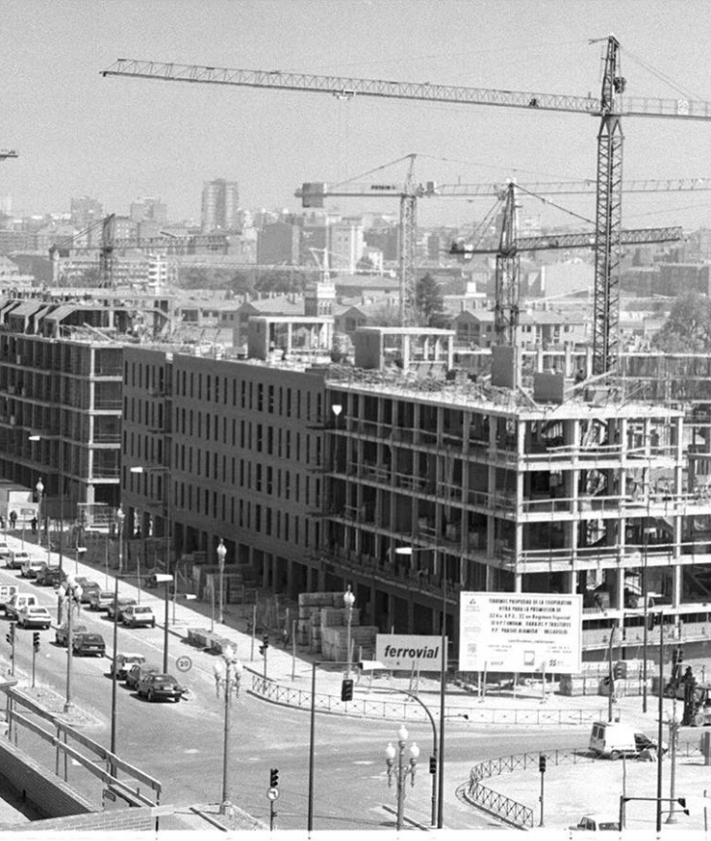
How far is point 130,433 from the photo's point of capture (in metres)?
109

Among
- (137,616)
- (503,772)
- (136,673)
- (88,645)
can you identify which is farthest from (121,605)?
(503,772)

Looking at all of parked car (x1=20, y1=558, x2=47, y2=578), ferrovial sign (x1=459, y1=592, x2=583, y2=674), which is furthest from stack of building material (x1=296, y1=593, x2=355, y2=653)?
parked car (x1=20, y1=558, x2=47, y2=578)

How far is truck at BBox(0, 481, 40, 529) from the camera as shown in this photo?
113062mm

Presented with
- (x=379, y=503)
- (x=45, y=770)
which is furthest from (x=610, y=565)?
(x=45, y=770)

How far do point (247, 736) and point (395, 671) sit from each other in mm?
10018

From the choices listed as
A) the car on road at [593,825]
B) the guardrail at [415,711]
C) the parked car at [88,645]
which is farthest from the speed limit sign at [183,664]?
the car on road at [593,825]

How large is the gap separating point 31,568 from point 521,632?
3004 cm

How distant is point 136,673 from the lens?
71.4m

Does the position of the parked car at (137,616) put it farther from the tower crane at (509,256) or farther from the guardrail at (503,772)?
the tower crane at (509,256)

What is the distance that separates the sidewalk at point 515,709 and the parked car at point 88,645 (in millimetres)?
2303

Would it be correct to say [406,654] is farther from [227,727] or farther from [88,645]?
[227,727]

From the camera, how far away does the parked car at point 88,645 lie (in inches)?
3054

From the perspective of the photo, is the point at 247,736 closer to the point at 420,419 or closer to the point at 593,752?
the point at 593,752

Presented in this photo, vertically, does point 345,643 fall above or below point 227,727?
below
